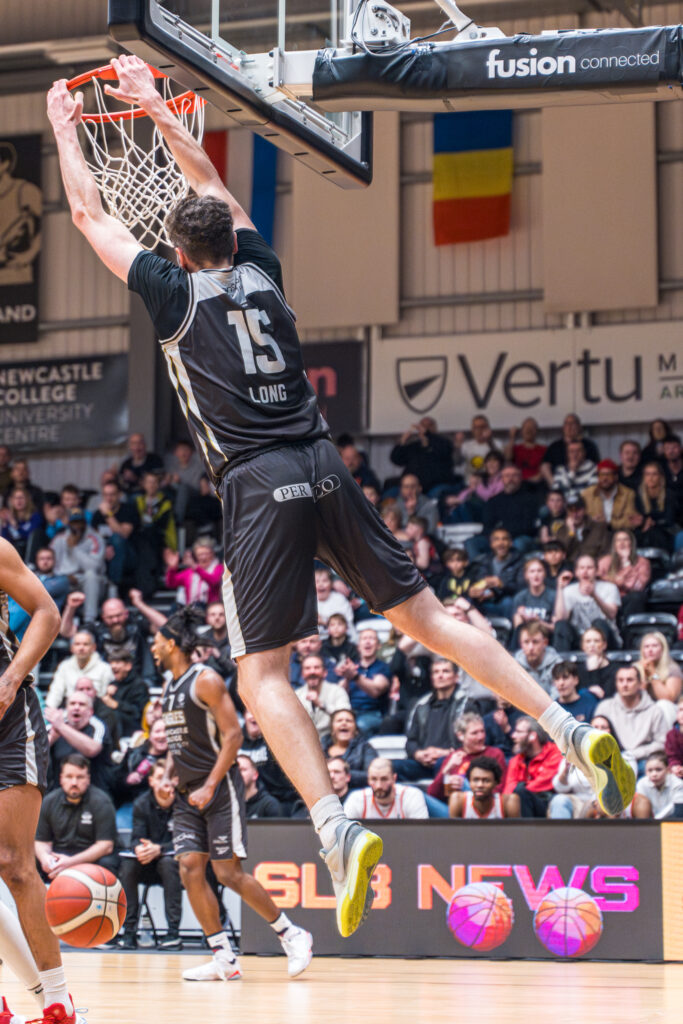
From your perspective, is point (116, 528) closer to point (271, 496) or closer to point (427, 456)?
point (427, 456)

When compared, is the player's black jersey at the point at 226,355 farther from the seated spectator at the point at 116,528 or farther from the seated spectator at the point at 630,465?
the seated spectator at the point at 116,528

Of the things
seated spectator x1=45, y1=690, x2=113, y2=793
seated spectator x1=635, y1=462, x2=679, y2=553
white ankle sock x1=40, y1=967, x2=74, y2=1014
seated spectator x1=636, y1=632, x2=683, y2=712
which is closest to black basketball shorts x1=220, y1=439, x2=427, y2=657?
white ankle sock x1=40, y1=967, x2=74, y2=1014

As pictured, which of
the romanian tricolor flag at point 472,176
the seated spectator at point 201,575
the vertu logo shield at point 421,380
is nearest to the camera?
the seated spectator at point 201,575

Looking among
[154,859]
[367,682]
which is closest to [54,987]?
[154,859]

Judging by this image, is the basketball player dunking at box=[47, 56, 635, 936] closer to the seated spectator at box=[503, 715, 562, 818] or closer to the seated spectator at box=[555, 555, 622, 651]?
the seated spectator at box=[503, 715, 562, 818]

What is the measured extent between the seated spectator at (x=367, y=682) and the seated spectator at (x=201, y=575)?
102 inches

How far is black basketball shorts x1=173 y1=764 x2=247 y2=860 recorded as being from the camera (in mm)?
9085

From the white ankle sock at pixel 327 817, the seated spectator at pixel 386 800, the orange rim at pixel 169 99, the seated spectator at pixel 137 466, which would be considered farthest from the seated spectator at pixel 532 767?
the seated spectator at pixel 137 466

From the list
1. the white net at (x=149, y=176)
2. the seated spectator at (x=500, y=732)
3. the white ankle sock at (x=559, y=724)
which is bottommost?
the seated spectator at (x=500, y=732)

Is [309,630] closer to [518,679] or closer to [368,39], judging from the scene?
[518,679]

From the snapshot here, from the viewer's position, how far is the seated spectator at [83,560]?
16531 millimetres

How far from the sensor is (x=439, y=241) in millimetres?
19188

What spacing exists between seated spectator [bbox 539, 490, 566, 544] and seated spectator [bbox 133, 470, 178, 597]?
4.78 meters

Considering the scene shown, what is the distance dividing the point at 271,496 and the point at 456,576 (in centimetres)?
971
